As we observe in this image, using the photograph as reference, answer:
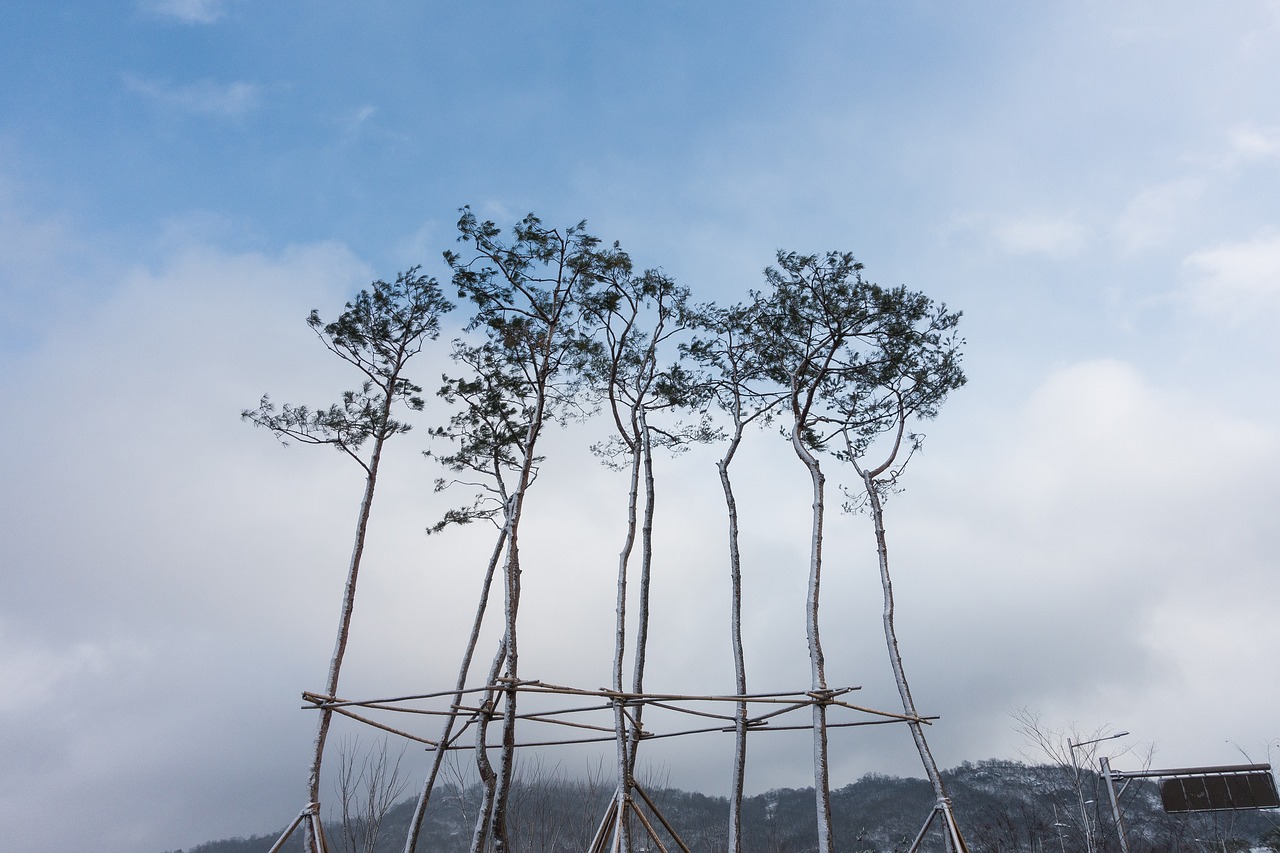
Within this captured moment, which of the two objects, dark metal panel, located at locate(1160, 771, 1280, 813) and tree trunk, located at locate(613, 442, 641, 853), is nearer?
tree trunk, located at locate(613, 442, 641, 853)

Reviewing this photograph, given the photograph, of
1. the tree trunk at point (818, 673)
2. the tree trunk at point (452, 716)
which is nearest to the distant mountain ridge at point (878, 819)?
the tree trunk at point (452, 716)

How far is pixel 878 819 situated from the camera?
30969 mm

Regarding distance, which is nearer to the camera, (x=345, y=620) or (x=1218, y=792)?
(x=345, y=620)

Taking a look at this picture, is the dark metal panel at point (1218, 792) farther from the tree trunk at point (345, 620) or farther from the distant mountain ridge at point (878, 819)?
the tree trunk at point (345, 620)

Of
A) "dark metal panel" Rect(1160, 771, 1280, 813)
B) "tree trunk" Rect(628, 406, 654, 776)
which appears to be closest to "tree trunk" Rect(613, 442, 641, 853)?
"tree trunk" Rect(628, 406, 654, 776)

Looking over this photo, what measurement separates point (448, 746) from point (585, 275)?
7386 mm

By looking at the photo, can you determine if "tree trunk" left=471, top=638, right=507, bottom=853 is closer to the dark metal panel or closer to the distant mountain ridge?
the distant mountain ridge

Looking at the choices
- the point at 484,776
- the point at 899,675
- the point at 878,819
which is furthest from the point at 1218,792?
the point at 878,819

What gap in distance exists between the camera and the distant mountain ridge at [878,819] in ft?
49.9

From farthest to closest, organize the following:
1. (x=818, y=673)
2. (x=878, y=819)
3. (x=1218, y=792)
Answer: (x=878, y=819) → (x=1218, y=792) → (x=818, y=673)

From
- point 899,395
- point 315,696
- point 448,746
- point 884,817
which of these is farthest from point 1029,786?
point 315,696

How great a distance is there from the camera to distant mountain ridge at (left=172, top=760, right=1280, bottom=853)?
15.2m

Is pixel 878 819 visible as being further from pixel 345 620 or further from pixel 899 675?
pixel 345 620

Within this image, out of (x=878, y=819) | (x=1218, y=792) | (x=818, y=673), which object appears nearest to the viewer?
(x=818, y=673)
